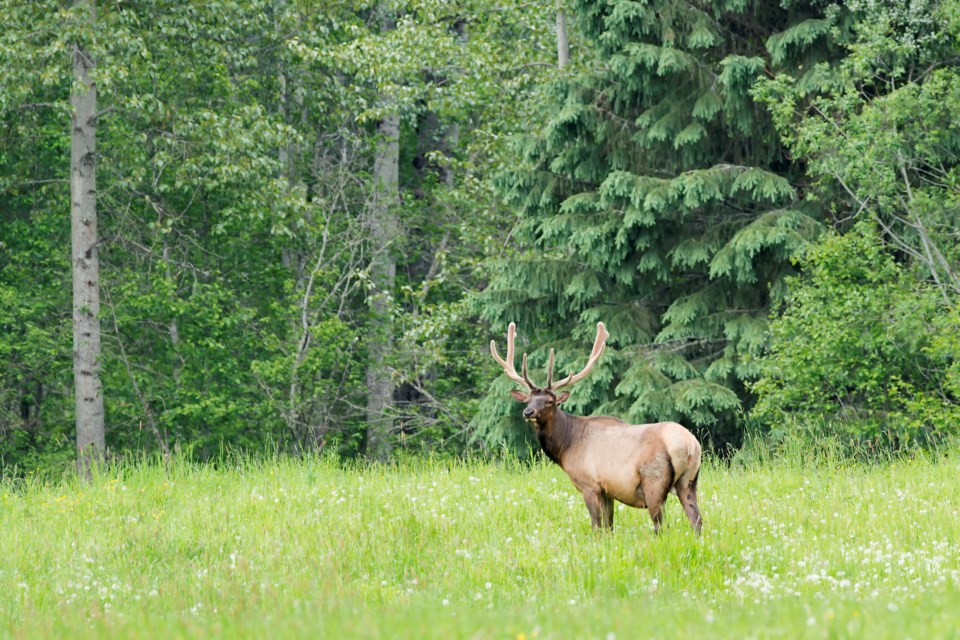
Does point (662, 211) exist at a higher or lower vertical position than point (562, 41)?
lower

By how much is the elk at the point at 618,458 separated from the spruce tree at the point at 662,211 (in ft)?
18.0

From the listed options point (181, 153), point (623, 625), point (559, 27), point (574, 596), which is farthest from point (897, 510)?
point (181, 153)

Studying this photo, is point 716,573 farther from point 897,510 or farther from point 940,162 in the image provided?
point 940,162

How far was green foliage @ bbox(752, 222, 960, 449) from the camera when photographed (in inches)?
542

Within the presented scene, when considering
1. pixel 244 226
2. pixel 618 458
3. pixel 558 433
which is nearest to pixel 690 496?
pixel 618 458

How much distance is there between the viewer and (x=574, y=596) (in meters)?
7.21

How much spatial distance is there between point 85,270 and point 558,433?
1139cm

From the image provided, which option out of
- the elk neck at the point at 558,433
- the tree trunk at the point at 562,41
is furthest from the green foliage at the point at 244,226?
the elk neck at the point at 558,433

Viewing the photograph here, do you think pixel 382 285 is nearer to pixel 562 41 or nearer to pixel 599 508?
pixel 562 41

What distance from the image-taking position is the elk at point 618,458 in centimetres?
848

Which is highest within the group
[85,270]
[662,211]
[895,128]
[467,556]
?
[895,128]

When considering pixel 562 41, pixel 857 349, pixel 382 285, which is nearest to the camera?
pixel 857 349

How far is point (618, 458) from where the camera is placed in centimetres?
870

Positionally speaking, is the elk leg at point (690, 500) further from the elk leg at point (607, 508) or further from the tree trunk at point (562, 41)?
the tree trunk at point (562, 41)
